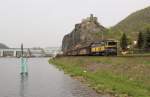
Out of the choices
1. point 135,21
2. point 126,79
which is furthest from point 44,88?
point 135,21

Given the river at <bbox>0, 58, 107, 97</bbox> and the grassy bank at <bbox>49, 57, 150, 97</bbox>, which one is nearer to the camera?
the grassy bank at <bbox>49, 57, 150, 97</bbox>

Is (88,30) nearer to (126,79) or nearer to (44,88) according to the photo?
(44,88)

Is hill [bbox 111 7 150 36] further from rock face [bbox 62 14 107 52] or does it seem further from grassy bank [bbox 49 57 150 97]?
grassy bank [bbox 49 57 150 97]

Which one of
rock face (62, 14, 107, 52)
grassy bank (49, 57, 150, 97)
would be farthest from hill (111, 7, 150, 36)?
grassy bank (49, 57, 150, 97)

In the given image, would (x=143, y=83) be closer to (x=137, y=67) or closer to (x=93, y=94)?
(x=93, y=94)

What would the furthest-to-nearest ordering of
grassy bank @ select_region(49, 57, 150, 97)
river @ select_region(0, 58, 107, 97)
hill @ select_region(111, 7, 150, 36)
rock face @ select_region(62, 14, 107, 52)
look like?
rock face @ select_region(62, 14, 107, 52) → hill @ select_region(111, 7, 150, 36) → river @ select_region(0, 58, 107, 97) → grassy bank @ select_region(49, 57, 150, 97)

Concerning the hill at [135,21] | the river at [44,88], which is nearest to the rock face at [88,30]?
the hill at [135,21]

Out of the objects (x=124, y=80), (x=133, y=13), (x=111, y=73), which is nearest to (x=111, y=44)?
(x=111, y=73)

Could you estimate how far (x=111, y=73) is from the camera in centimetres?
4094

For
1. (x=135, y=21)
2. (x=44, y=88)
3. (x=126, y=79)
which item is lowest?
(x=44, y=88)

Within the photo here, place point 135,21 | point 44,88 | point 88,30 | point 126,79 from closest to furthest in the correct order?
point 126,79, point 44,88, point 135,21, point 88,30

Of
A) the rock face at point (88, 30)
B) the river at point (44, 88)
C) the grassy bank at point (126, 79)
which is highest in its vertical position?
the rock face at point (88, 30)

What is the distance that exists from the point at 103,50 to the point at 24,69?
Result: 56.9 ft

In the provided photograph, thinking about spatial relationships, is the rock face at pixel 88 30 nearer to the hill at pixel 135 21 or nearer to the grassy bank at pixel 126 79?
the hill at pixel 135 21
